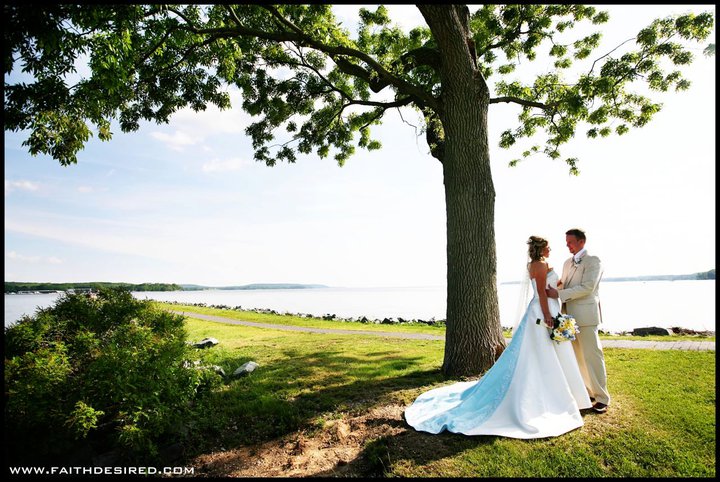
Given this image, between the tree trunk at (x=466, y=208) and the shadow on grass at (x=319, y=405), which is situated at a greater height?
the tree trunk at (x=466, y=208)

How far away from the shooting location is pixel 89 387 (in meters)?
3.97

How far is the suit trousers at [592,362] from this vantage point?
5.26 metres

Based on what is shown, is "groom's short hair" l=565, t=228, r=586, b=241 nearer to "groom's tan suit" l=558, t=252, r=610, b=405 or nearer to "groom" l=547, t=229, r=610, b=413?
"groom" l=547, t=229, r=610, b=413

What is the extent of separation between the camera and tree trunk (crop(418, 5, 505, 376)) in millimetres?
6973

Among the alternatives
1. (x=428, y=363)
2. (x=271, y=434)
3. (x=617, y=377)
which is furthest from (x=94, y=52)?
(x=617, y=377)

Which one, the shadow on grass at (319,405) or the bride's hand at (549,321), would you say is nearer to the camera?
the shadow on grass at (319,405)

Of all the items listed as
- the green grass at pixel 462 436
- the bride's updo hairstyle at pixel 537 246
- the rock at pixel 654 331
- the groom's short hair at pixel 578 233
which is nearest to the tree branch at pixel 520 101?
the groom's short hair at pixel 578 233

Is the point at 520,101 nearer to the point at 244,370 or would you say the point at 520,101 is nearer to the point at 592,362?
the point at 592,362

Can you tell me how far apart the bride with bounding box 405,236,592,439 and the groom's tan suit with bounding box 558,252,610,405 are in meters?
0.30

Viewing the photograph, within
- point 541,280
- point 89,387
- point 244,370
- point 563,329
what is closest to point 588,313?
point 563,329

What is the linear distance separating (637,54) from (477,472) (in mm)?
10227

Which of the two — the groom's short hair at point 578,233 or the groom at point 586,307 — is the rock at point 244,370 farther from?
the groom's short hair at point 578,233

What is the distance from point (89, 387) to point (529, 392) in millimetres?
5360

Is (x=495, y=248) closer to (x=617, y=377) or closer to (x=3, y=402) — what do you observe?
(x=617, y=377)
